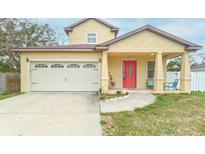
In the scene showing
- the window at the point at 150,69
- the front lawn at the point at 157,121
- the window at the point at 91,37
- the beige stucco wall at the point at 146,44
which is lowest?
the front lawn at the point at 157,121

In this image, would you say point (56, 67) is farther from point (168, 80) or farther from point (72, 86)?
point (168, 80)

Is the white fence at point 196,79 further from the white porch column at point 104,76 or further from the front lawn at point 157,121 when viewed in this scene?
the front lawn at point 157,121

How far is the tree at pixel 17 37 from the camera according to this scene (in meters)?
24.8

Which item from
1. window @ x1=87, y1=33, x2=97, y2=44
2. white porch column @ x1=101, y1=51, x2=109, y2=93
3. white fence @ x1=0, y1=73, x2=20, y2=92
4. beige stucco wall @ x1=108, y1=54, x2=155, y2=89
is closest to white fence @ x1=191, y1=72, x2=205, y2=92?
beige stucco wall @ x1=108, y1=54, x2=155, y2=89

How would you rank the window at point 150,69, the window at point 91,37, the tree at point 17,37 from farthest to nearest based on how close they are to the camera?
1. the tree at point 17,37
2. the window at point 91,37
3. the window at point 150,69

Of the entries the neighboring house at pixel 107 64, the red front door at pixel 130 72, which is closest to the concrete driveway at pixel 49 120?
the neighboring house at pixel 107 64

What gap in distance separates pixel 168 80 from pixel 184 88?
3.88m

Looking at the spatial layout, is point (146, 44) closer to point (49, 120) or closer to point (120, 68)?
point (120, 68)

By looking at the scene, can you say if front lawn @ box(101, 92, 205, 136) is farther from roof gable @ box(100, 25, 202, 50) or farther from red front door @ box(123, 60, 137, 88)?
red front door @ box(123, 60, 137, 88)

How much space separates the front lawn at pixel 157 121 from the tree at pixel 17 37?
65.0 ft

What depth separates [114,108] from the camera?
971cm

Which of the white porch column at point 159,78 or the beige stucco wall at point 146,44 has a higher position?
the beige stucco wall at point 146,44

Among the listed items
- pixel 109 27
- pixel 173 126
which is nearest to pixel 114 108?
pixel 173 126

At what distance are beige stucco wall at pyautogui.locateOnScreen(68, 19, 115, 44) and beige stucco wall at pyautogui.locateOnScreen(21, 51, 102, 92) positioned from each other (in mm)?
5425
